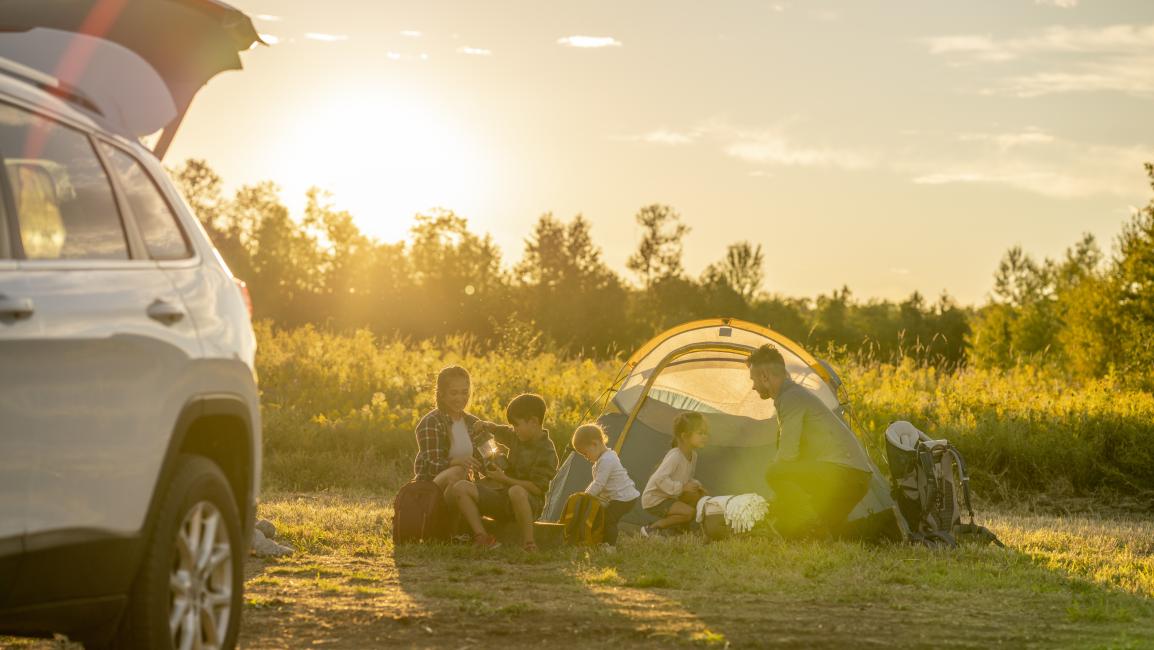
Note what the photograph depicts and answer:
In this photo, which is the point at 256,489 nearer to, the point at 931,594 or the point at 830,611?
the point at 830,611

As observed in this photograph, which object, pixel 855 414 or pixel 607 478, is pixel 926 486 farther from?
pixel 855 414

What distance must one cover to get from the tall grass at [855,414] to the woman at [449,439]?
581 centimetres

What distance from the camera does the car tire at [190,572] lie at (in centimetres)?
477

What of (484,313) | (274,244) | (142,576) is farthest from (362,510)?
(274,244)

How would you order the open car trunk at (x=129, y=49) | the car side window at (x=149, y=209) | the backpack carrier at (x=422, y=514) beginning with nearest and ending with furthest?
the car side window at (x=149, y=209), the open car trunk at (x=129, y=49), the backpack carrier at (x=422, y=514)

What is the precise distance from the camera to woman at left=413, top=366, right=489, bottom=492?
10508 millimetres

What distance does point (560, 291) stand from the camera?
66.1m

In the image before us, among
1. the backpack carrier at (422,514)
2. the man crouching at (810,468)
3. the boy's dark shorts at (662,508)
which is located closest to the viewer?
the backpack carrier at (422,514)

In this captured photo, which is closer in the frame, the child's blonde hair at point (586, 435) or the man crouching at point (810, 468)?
the man crouching at point (810, 468)

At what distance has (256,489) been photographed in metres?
5.73

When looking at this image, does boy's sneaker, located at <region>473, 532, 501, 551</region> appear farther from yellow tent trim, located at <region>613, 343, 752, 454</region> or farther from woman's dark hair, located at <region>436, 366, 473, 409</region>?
yellow tent trim, located at <region>613, 343, 752, 454</region>

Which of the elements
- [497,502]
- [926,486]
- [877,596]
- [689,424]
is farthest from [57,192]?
[926,486]

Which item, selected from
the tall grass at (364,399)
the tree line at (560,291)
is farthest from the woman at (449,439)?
the tree line at (560,291)

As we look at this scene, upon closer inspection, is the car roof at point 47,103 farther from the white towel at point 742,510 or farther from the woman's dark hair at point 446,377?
the white towel at point 742,510
